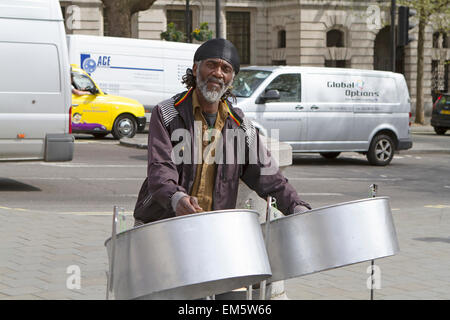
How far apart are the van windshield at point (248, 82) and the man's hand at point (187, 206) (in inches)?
464

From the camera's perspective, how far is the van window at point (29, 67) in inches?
444

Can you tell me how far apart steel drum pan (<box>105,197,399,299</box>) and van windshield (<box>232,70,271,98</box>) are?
11799 mm

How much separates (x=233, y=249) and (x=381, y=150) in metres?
13.9

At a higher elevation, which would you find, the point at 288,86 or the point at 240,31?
the point at 240,31

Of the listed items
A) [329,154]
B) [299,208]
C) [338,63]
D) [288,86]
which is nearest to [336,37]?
[338,63]

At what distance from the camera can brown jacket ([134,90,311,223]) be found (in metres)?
3.28

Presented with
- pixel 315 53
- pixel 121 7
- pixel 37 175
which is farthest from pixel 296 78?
pixel 315 53

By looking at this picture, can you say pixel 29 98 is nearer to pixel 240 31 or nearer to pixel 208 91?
pixel 208 91

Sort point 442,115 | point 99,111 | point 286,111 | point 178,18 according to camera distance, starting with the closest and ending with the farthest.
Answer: point 286,111 → point 99,111 → point 442,115 → point 178,18

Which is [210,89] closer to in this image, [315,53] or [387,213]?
[387,213]

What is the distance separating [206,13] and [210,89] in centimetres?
A: 3708

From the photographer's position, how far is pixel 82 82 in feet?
66.3

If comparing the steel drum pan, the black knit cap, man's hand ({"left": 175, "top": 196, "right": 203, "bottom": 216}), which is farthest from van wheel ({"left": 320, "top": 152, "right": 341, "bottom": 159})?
man's hand ({"left": 175, "top": 196, "right": 203, "bottom": 216})

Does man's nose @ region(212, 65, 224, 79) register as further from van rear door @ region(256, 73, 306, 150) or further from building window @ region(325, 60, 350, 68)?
building window @ region(325, 60, 350, 68)
